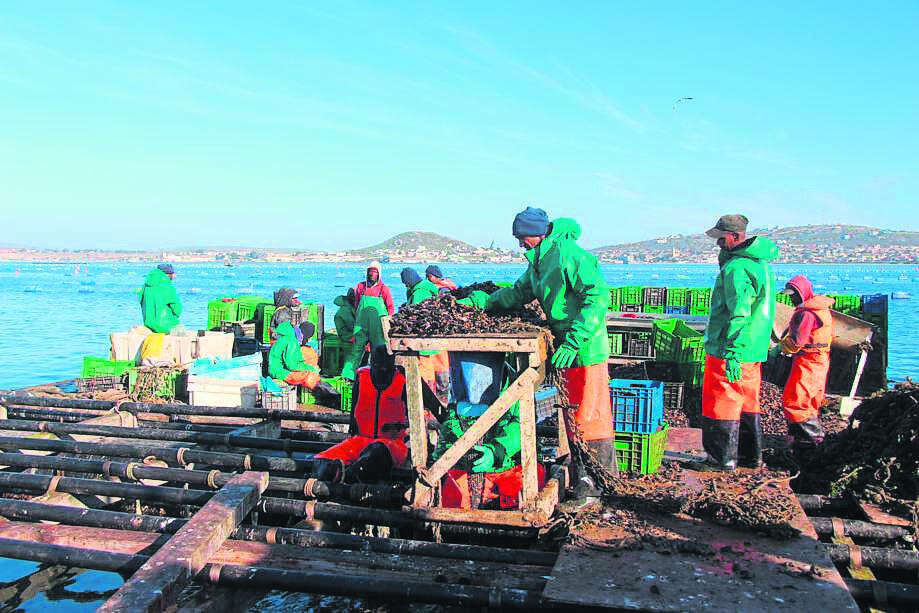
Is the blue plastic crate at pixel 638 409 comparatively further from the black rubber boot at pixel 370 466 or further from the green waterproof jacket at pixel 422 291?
the green waterproof jacket at pixel 422 291

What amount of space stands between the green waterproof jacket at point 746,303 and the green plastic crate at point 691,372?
5.03 meters

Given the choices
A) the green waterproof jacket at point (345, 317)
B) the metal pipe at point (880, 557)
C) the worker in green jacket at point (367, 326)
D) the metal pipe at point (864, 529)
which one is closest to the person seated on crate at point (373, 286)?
the green waterproof jacket at point (345, 317)

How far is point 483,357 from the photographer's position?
17.6 ft

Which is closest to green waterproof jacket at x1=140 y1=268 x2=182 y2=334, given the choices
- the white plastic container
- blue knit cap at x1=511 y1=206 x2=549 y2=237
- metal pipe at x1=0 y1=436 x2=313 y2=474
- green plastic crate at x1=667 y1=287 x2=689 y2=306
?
the white plastic container

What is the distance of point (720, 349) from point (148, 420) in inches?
300

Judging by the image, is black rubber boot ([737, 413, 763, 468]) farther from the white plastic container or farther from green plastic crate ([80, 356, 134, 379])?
green plastic crate ([80, 356, 134, 379])

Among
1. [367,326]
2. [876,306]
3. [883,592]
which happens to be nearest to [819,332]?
[883,592]

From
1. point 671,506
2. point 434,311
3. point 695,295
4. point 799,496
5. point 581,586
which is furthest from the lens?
point 695,295

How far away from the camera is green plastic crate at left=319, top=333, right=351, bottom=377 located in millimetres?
13867

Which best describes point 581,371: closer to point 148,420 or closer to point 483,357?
point 483,357

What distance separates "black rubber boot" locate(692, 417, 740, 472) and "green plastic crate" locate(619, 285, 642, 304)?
12.1 m

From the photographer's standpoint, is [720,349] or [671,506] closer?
[671,506]

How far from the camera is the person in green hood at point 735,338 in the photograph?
5.68 metres

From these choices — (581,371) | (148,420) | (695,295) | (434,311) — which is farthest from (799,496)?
(695,295)
